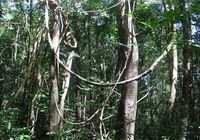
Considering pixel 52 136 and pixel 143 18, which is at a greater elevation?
pixel 143 18

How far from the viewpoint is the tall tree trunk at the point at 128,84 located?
196 inches

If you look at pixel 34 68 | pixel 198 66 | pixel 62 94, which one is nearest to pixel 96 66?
pixel 198 66

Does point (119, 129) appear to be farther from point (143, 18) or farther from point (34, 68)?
point (143, 18)

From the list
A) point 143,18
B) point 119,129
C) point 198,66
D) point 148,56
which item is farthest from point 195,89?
point 119,129

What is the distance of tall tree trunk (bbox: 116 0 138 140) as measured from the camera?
498cm

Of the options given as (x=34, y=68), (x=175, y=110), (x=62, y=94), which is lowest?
(x=175, y=110)

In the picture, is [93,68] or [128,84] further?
[93,68]

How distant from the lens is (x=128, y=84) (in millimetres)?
5020

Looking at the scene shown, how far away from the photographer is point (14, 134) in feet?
22.4

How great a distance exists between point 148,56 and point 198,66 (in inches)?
120

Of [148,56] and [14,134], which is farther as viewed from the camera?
[148,56]

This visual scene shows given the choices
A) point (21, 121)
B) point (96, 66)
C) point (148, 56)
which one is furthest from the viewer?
point (148, 56)

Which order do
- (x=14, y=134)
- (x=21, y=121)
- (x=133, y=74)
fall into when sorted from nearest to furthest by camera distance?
(x=133, y=74), (x=14, y=134), (x=21, y=121)

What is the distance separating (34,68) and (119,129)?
55.8 inches
